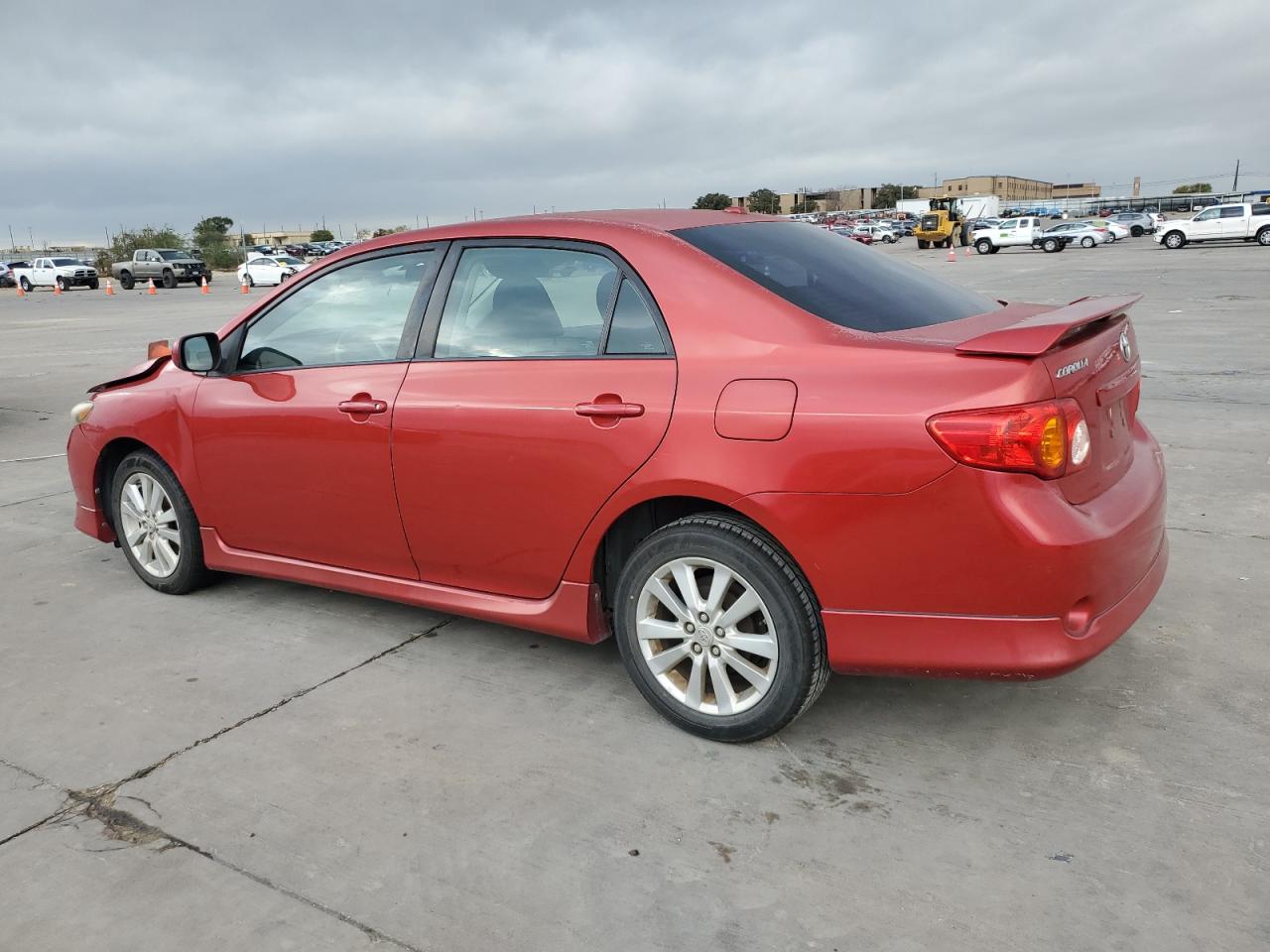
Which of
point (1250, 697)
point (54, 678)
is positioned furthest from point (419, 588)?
point (1250, 697)

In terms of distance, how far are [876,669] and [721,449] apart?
0.76m

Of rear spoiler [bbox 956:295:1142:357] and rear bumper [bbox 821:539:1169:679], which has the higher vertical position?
rear spoiler [bbox 956:295:1142:357]

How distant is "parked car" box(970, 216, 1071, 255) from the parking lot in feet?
150

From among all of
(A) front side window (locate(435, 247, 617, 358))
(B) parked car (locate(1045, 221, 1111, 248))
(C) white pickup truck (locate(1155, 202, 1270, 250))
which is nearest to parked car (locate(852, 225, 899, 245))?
(B) parked car (locate(1045, 221, 1111, 248))

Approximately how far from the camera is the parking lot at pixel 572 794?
7.78ft

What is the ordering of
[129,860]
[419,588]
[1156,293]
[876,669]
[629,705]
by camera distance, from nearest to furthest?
[129,860] → [876,669] → [629,705] → [419,588] → [1156,293]

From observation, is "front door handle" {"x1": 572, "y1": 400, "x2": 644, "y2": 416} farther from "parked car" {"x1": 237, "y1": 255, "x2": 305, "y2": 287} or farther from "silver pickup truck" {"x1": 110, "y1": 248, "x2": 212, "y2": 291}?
"silver pickup truck" {"x1": 110, "y1": 248, "x2": 212, "y2": 291}

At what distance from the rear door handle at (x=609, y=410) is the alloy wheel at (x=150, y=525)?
2.32 meters

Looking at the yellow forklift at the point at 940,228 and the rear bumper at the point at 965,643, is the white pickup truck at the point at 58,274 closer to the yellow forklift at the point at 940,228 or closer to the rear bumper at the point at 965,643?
the yellow forklift at the point at 940,228

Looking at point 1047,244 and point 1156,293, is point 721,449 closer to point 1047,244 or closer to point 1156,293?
point 1156,293

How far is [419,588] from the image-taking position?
3779 mm

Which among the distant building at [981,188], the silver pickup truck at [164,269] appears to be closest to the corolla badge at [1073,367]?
the silver pickup truck at [164,269]

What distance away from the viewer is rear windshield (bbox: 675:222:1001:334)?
313cm

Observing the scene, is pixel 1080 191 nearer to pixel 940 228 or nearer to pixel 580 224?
pixel 940 228
